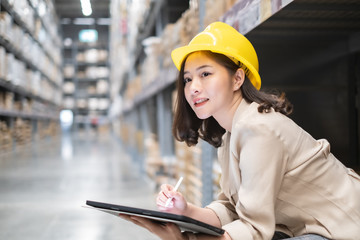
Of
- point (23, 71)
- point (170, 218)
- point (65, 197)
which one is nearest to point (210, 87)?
point (170, 218)

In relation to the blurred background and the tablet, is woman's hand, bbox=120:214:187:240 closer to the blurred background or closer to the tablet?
the tablet

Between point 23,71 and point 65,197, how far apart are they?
744cm

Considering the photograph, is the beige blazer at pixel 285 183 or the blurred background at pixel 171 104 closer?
the beige blazer at pixel 285 183

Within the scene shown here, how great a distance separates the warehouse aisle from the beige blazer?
1.76m

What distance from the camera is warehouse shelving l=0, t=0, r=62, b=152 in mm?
8734

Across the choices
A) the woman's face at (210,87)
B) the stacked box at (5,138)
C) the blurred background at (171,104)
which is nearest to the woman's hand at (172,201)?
the woman's face at (210,87)

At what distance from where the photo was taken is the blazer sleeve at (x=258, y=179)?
1135 mm

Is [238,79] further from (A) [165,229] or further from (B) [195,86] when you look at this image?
(A) [165,229]

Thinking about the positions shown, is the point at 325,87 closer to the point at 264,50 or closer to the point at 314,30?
the point at 264,50

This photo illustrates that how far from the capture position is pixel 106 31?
23.5 m

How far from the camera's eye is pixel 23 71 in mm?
10750

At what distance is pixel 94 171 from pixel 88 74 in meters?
17.8

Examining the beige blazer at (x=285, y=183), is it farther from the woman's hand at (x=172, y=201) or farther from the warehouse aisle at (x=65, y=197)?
the warehouse aisle at (x=65, y=197)

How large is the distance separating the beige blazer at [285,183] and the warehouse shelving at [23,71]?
303 inches
